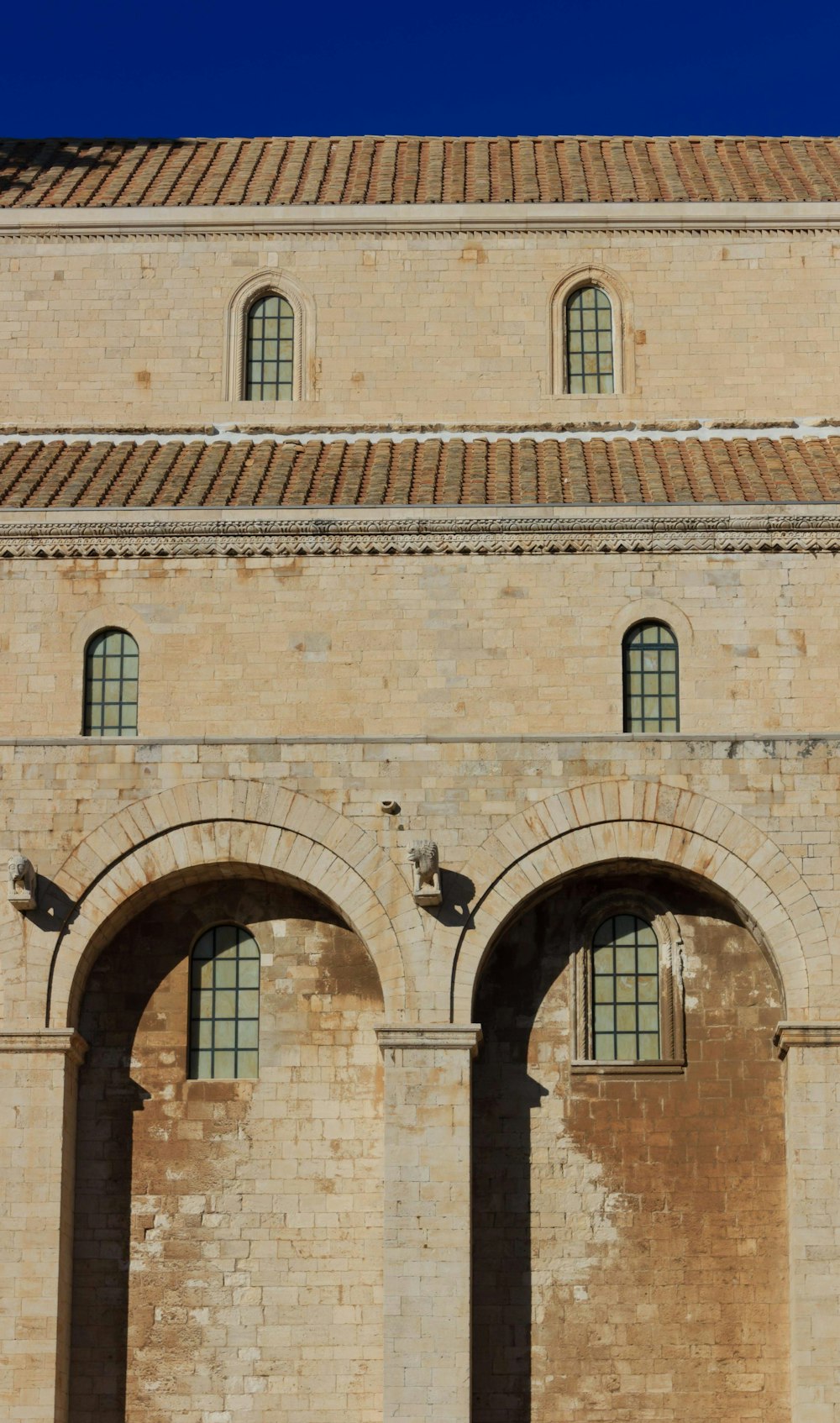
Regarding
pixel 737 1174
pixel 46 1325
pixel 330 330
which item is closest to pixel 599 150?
pixel 330 330

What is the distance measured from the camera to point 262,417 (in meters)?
33.9

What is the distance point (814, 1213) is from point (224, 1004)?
693 centimetres

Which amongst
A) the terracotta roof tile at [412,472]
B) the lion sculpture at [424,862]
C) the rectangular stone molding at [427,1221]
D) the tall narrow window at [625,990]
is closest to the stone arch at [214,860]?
the lion sculpture at [424,862]

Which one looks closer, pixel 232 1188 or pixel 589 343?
pixel 232 1188

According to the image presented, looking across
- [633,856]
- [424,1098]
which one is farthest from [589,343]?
[424,1098]

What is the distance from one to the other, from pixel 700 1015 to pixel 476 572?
579 centimetres

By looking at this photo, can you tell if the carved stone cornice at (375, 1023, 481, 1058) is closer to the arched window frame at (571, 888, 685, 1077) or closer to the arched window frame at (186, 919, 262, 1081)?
the arched window frame at (571, 888, 685, 1077)

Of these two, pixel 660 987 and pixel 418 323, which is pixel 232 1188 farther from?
pixel 418 323

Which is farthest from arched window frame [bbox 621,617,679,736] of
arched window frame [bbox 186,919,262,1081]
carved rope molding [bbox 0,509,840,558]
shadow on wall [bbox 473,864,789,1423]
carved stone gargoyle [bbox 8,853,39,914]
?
carved stone gargoyle [bbox 8,853,39,914]

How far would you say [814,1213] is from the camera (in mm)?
26891

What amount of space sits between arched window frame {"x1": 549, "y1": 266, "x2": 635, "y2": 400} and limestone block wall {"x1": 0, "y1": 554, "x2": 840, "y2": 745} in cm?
493

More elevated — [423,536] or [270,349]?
[270,349]

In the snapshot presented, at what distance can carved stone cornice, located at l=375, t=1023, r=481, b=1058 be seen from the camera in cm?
2752

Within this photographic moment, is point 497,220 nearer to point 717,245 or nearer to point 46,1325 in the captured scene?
point 717,245
